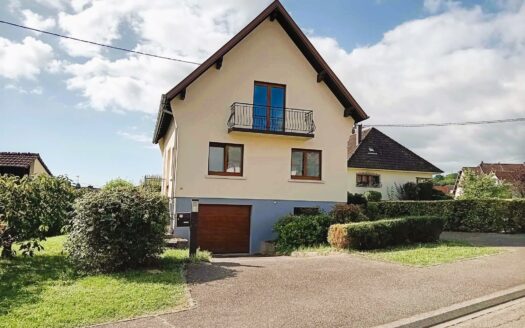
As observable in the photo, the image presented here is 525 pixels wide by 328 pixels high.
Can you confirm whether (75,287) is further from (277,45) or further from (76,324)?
(277,45)

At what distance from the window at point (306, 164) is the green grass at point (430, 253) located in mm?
6227

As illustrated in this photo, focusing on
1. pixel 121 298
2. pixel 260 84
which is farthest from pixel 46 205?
pixel 260 84

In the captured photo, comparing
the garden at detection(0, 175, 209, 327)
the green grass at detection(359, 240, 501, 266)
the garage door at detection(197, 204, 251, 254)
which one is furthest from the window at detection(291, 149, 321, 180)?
the garden at detection(0, 175, 209, 327)

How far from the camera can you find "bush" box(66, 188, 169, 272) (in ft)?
29.1

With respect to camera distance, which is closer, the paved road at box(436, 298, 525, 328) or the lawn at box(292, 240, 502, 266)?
the paved road at box(436, 298, 525, 328)

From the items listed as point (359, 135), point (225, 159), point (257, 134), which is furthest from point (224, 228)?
point (359, 135)

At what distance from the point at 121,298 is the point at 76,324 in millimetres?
1086

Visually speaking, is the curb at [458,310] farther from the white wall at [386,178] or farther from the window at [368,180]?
the window at [368,180]

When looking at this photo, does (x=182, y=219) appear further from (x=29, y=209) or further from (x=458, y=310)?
(x=458, y=310)

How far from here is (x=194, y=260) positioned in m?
10.2

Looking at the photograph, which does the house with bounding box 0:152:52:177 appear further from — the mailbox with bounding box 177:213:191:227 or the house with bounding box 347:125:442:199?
the house with bounding box 347:125:442:199

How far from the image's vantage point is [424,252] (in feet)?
39.7

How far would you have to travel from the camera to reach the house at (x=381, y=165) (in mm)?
31812

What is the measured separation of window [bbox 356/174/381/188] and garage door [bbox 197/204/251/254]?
1621 cm
